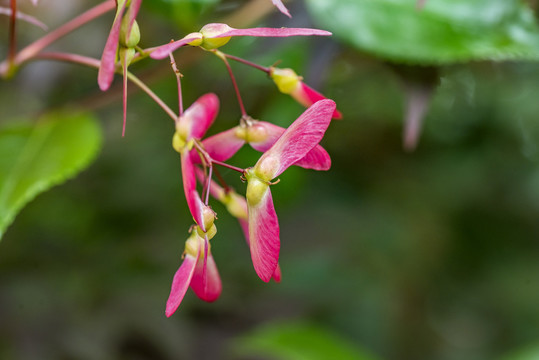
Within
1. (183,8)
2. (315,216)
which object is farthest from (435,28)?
(315,216)

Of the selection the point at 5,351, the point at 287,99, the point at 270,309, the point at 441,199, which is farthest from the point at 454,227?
the point at 5,351

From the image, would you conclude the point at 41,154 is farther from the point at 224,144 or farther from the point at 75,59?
the point at 224,144

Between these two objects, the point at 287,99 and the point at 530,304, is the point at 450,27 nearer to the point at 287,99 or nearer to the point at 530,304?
the point at 287,99

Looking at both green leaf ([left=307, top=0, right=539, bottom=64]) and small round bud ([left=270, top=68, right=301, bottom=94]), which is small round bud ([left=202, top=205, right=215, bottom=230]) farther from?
green leaf ([left=307, top=0, right=539, bottom=64])

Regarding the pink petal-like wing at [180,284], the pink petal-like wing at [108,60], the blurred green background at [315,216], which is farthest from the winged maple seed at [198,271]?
→ the blurred green background at [315,216]

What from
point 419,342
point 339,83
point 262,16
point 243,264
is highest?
point 262,16

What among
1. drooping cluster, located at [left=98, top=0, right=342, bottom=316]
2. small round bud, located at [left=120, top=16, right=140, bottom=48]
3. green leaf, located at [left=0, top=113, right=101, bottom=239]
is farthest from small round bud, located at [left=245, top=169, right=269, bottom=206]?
→ green leaf, located at [left=0, top=113, right=101, bottom=239]

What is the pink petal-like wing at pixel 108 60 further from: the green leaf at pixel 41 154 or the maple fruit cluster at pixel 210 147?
the green leaf at pixel 41 154

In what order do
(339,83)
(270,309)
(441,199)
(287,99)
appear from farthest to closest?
(441,199), (270,309), (339,83), (287,99)
